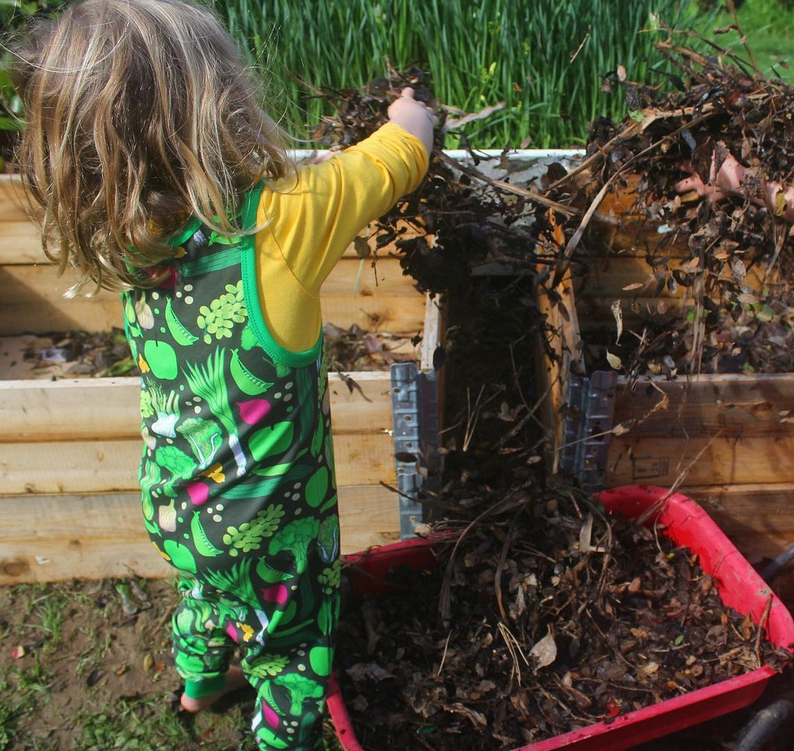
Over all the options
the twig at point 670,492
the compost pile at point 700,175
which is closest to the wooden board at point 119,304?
the compost pile at point 700,175

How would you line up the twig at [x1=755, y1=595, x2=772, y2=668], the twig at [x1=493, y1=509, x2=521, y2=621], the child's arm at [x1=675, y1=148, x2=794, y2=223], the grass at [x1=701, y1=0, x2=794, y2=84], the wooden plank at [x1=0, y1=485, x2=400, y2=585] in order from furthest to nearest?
the grass at [x1=701, y1=0, x2=794, y2=84]
the wooden plank at [x1=0, y1=485, x2=400, y2=585]
the twig at [x1=493, y1=509, x2=521, y2=621]
the twig at [x1=755, y1=595, x2=772, y2=668]
the child's arm at [x1=675, y1=148, x2=794, y2=223]

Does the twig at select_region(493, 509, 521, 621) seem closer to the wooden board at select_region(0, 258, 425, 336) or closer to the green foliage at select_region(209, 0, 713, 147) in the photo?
the wooden board at select_region(0, 258, 425, 336)

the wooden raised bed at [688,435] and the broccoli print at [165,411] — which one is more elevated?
the broccoli print at [165,411]

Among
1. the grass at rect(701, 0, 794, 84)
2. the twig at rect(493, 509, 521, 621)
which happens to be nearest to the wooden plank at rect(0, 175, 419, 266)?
the twig at rect(493, 509, 521, 621)

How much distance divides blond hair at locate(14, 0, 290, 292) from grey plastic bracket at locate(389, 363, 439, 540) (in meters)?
0.67

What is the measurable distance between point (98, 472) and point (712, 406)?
1.59m

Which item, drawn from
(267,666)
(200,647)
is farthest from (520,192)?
(200,647)

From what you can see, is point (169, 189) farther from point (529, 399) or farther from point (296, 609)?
point (529, 399)

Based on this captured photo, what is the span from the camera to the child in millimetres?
1088

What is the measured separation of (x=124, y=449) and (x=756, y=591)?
1.56 m

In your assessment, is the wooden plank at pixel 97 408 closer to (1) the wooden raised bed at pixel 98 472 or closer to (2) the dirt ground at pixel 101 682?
(1) the wooden raised bed at pixel 98 472

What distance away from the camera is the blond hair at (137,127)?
1066mm

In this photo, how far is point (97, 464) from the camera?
2.04 meters

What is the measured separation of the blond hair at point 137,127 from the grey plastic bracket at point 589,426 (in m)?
0.88
